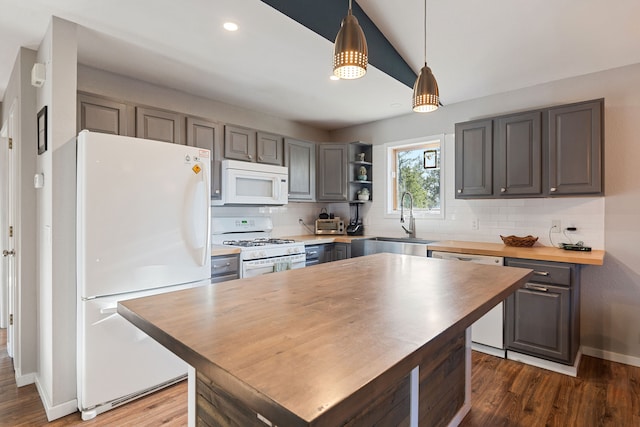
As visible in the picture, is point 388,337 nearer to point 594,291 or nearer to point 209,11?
point 209,11

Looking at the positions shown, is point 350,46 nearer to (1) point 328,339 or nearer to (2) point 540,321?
(1) point 328,339

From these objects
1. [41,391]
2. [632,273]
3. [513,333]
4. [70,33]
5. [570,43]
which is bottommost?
[41,391]

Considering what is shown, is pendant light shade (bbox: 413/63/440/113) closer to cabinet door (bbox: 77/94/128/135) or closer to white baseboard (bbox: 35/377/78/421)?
cabinet door (bbox: 77/94/128/135)

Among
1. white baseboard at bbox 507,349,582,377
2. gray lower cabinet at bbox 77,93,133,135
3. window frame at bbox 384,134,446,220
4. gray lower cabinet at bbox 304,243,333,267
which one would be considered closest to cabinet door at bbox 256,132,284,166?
gray lower cabinet at bbox 304,243,333,267

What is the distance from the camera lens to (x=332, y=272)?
176 cm

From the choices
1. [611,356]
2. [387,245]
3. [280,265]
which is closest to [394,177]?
[387,245]

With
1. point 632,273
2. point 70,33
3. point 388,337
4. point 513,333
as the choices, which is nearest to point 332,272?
point 388,337

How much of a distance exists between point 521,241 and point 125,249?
10.8 ft

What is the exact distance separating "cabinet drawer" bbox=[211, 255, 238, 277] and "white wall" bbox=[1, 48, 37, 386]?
1.27m

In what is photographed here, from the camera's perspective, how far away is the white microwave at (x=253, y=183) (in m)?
3.29

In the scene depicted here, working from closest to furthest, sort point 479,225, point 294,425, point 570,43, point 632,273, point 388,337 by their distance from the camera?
point 294,425, point 388,337, point 570,43, point 632,273, point 479,225

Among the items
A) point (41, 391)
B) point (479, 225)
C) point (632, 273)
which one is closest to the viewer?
point (41, 391)

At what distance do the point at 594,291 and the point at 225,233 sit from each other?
3.58m

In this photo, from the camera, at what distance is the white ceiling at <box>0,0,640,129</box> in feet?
6.70
